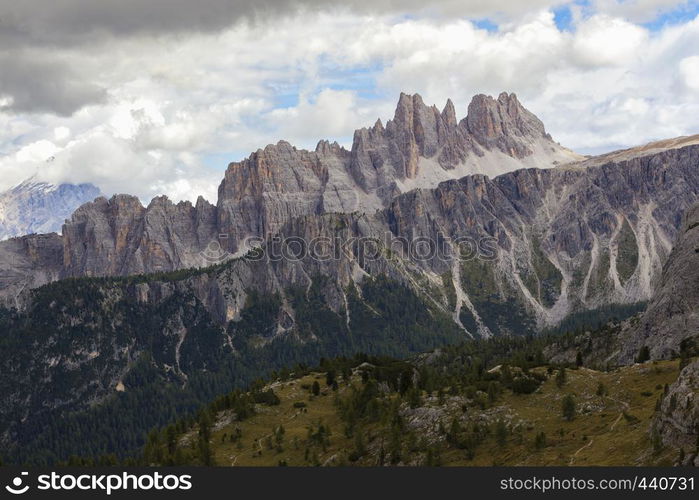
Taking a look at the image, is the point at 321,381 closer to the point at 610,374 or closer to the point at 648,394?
the point at 610,374

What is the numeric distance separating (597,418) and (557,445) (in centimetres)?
996

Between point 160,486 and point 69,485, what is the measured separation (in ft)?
31.4

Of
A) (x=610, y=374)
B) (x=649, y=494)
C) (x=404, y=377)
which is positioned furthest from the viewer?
(x=404, y=377)

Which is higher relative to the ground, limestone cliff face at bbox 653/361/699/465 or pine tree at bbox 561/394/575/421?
limestone cliff face at bbox 653/361/699/465

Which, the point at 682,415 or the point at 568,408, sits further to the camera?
the point at 568,408

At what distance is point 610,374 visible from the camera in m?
135

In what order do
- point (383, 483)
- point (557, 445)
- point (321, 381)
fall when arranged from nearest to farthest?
point (383, 483)
point (557, 445)
point (321, 381)

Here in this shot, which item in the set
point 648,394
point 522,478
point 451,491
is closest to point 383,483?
point 451,491

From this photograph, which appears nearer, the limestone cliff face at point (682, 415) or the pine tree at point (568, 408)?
the limestone cliff face at point (682, 415)

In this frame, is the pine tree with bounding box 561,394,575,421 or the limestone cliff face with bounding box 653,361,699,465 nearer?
the limestone cliff face with bounding box 653,361,699,465

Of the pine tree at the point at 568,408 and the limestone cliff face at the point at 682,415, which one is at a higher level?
the limestone cliff face at the point at 682,415

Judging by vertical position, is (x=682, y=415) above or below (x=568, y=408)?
above

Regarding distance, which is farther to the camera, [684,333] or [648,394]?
[684,333]

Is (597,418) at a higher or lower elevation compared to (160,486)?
lower
